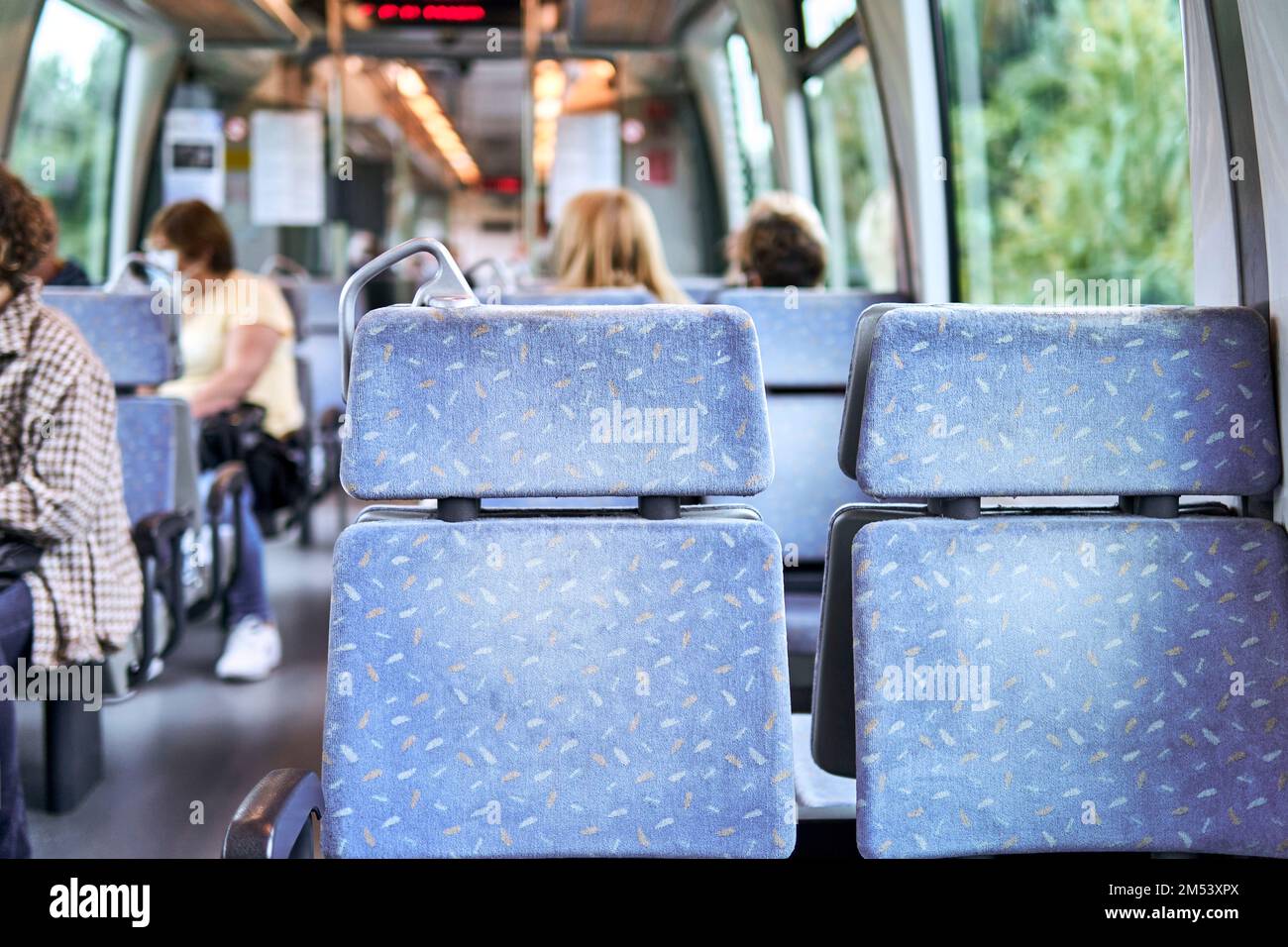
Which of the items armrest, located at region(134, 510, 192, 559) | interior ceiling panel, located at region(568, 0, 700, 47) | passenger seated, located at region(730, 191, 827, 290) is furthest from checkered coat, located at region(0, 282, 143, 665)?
interior ceiling panel, located at region(568, 0, 700, 47)

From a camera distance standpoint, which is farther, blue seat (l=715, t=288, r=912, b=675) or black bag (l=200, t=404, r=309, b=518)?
black bag (l=200, t=404, r=309, b=518)

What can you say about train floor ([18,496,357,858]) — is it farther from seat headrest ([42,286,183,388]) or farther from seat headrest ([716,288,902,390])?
seat headrest ([716,288,902,390])

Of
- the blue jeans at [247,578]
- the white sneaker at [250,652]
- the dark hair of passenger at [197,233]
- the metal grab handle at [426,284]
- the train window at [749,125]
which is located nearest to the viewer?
the metal grab handle at [426,284]

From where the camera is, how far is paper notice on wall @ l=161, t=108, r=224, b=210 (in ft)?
23.0

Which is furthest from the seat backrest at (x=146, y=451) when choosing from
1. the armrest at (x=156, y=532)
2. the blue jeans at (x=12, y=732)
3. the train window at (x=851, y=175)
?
the train window at (x=851, y=175)

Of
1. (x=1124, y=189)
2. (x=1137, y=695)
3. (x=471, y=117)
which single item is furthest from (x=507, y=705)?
(x=471, y=117)

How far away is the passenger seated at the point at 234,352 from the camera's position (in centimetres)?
420

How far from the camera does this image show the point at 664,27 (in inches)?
295

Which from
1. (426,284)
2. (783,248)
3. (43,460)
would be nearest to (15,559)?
(43,460)

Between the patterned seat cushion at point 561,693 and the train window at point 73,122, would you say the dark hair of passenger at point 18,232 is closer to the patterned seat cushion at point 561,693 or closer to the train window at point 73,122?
the patterned seat cushion at point 561,693

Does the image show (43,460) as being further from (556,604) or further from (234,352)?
(234,352)

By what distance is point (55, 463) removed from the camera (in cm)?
250

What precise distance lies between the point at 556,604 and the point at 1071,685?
689 millimetres

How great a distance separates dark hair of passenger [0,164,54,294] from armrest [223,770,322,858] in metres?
1.56
